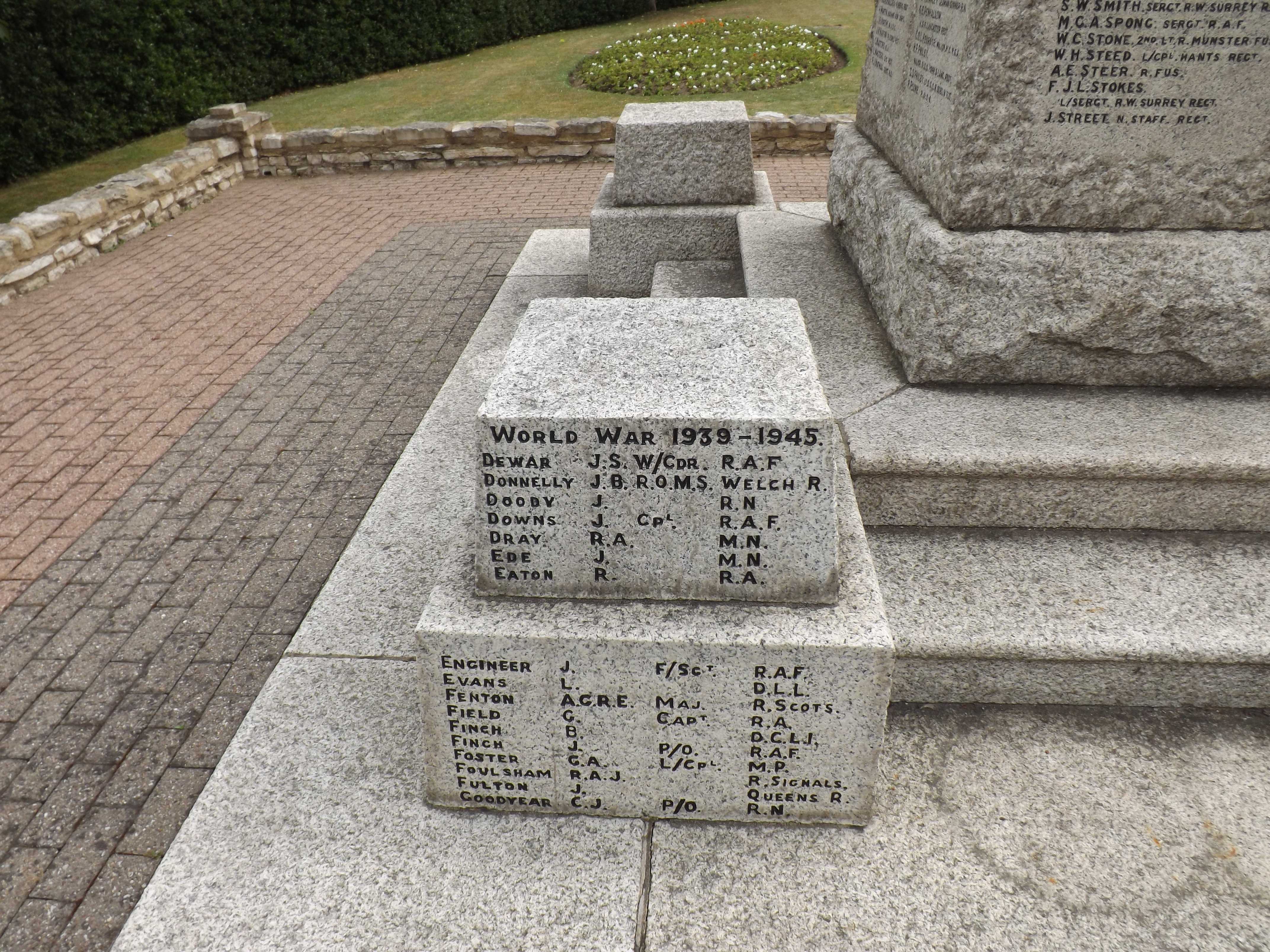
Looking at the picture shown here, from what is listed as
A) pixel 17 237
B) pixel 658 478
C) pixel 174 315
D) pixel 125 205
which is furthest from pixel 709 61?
pixel 658 478

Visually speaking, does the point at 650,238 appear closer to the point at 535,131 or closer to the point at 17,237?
the point at 17,237

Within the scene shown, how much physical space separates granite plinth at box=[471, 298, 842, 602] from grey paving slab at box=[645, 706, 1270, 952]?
2.25ft

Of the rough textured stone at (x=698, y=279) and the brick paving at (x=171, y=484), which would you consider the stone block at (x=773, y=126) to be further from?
the rough textured stone at (x=698, y=279)

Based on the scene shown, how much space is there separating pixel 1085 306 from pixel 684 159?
3.15 m

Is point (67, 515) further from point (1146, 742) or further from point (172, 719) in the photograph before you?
point (1146, 742)

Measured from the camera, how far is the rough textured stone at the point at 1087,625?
8.08 feet

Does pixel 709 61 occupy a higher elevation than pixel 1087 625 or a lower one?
higher

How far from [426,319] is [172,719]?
3.91 metres

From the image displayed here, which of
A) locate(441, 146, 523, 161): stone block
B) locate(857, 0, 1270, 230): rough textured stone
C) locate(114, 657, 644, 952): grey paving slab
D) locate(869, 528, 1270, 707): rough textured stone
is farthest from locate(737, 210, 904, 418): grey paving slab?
locate(441, 146, 523, 161): stone block

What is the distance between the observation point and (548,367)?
216cm

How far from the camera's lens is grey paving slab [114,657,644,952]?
78.6 inches

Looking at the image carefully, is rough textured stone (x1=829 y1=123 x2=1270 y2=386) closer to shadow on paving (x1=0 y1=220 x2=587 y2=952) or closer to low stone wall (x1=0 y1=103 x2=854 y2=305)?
shadow on paving (x1=0 y1=220 x2=587 y2=952)

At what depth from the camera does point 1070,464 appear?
9.02 feet

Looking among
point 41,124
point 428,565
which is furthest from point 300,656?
point 41,124
